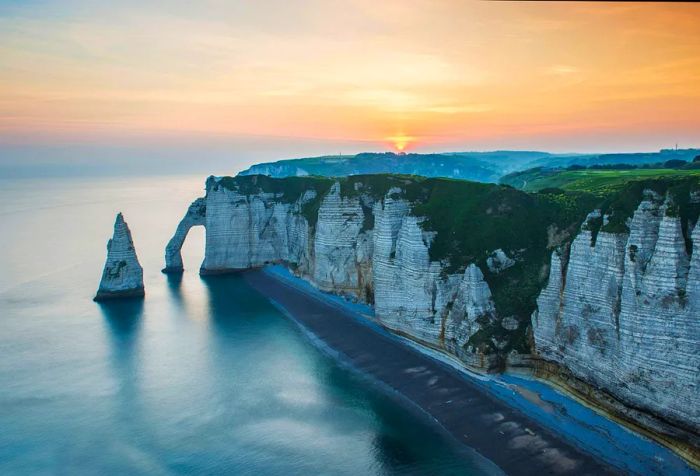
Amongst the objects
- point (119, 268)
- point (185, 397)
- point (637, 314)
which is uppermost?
point (637, 314)

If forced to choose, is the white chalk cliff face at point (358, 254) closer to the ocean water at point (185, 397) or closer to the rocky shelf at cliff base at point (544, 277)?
the rocky shelf at cliff base at point (544, 277)

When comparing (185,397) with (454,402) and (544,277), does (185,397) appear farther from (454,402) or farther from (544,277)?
(544,277)

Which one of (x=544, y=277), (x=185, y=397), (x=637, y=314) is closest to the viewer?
(x=637, y=314)

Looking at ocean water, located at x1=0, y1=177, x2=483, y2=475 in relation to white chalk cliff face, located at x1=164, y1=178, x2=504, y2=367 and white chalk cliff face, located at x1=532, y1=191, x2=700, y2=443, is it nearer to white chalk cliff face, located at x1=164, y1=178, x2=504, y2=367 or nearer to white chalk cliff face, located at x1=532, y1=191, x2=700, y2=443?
white chalk cliff face, located at x1=164, y1=178, x2=504, y2=367

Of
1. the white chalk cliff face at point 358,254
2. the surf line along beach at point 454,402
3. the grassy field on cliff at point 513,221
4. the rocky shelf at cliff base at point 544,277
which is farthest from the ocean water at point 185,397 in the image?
the grassy field on cliff at point 513,221

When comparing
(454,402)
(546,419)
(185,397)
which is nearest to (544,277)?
(546,419)

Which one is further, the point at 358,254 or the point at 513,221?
the point at 358,254

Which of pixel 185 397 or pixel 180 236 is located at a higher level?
pixel 180 236
